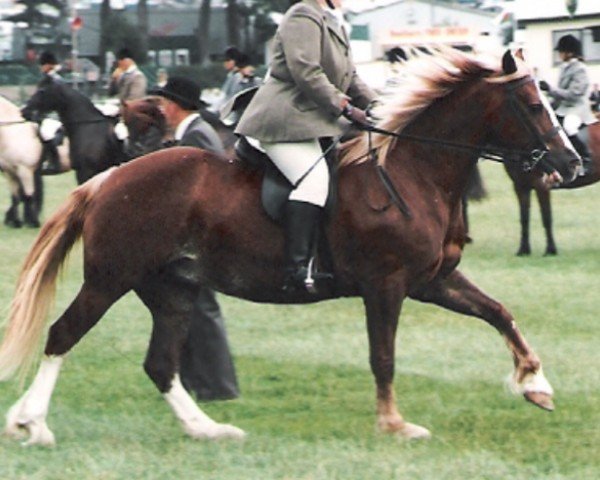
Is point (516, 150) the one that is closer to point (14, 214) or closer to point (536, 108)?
point (536, 108)

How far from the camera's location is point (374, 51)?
74.9 m

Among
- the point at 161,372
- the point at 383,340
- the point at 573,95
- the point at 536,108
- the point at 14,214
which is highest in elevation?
the point at 536,108

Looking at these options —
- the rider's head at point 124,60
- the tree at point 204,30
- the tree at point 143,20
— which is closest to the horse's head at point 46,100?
the rider's head at point 124,60

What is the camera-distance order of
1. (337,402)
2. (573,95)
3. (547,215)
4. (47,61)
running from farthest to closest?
(47,61) → (573,95) → (547,215) → (337,402)

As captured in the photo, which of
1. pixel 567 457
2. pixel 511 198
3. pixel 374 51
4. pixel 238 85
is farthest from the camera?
pixel 374 51

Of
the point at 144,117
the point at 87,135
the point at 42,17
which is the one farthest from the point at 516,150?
the point at 42,17

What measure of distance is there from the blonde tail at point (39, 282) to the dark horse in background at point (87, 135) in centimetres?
1027

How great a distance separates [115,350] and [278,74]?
3695 mm

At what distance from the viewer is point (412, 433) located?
8.19 meters

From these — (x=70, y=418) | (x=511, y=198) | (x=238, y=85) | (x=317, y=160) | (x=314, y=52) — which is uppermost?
(x=314, y=52)

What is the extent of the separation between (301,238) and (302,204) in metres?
0.17

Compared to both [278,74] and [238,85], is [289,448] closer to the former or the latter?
[278,74]

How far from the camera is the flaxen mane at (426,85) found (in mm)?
8594

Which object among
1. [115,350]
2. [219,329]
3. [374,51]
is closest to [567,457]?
[219,329]
